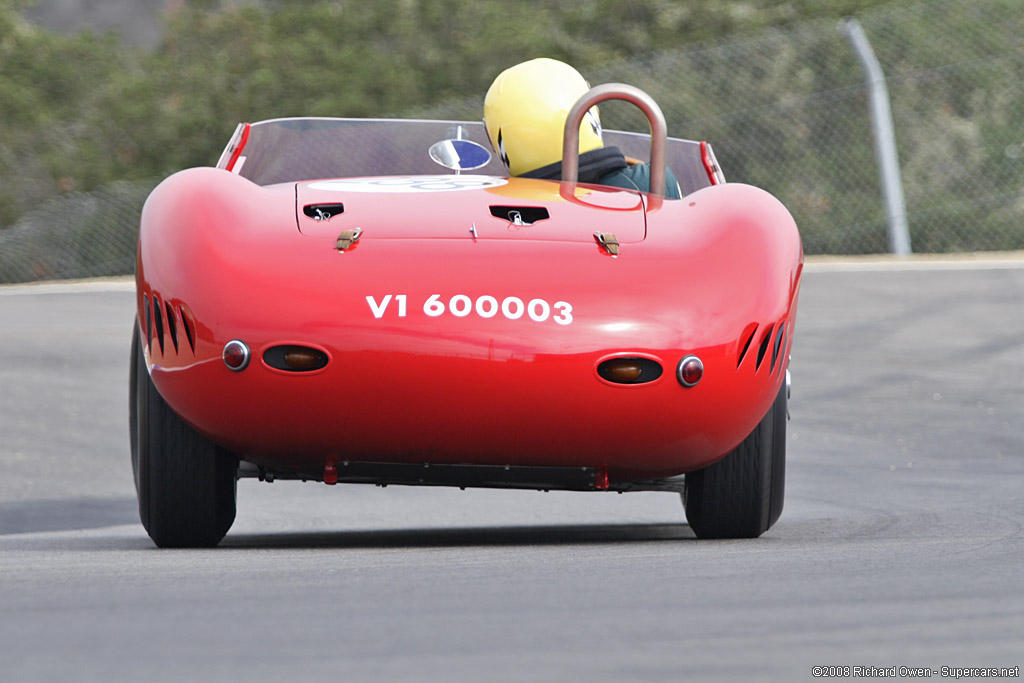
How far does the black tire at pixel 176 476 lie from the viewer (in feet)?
13.3

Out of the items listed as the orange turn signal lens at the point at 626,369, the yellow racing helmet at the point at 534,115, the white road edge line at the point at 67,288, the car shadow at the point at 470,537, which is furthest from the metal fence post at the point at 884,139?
the orange turn signal lens at the point at 626,369

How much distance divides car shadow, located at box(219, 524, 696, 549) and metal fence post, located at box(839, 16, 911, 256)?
8186mm

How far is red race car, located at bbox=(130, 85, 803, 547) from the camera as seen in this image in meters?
3.63

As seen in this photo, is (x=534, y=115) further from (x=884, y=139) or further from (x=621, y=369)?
(x=884, y=139)

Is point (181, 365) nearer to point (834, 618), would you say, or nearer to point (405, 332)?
point (405, 332)

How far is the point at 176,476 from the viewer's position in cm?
405

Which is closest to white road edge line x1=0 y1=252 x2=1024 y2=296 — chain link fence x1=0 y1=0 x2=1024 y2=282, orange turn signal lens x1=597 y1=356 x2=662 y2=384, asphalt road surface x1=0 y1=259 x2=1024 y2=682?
chain link fence x1=0 y1=0 x2=1024 y2=282

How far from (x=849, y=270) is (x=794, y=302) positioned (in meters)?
8.62

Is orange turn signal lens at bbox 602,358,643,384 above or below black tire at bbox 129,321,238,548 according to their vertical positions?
above

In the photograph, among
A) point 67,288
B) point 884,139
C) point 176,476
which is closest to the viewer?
point 176,476

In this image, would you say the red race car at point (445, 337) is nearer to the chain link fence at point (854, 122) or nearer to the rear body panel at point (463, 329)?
the rear body panel at point (463, 329)

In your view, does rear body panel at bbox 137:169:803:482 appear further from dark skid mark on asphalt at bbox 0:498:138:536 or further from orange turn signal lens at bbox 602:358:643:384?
A: dark skid mark on asphalt at bbox 0:498:138:536

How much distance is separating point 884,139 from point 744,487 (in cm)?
938

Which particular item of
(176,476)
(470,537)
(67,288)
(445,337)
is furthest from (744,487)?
(67,288)
